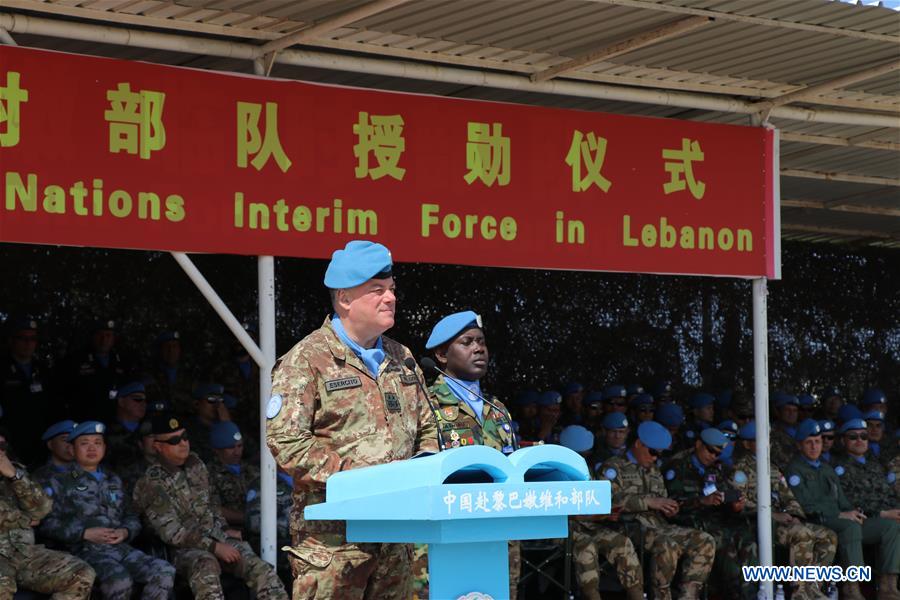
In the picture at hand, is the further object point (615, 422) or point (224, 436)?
point (615, 422)

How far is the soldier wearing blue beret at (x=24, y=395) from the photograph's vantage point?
24.7 ft

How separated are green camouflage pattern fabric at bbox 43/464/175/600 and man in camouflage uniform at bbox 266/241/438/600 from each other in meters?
2.77

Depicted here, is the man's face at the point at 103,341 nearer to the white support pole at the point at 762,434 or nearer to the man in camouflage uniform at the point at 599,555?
the man in camouflage uniform at the point at 599,555

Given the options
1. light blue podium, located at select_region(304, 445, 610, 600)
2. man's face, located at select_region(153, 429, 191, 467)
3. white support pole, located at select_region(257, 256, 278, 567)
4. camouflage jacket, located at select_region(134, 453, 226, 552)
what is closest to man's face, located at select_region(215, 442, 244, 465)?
camouflage jacket, located at select_region(134, 453, 226, 552)

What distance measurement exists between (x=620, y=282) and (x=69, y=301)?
4620 millimetres

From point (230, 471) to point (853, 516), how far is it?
163 inches

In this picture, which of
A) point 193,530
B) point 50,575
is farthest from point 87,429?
point 50,575

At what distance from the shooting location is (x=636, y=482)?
8.25 meters

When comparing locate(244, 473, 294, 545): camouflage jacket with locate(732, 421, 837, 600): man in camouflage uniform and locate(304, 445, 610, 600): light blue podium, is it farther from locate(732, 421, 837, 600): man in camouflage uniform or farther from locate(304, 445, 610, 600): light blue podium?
locate(304, 445, 610, 600): light blue podium

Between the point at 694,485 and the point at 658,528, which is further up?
the point at 694,485

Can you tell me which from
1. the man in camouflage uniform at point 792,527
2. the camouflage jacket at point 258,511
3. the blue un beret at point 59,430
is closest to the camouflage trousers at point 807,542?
the man in camouflage uniform at point 792,527

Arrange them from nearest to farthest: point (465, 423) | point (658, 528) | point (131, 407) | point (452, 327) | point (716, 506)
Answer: point (465, 423), point (452, 327), point (131, 407), point (658, 528), point (716, 506)

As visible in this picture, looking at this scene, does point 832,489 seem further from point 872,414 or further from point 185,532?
point 185,532

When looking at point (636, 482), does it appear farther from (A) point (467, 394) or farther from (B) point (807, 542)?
(A) point (467, 394)
